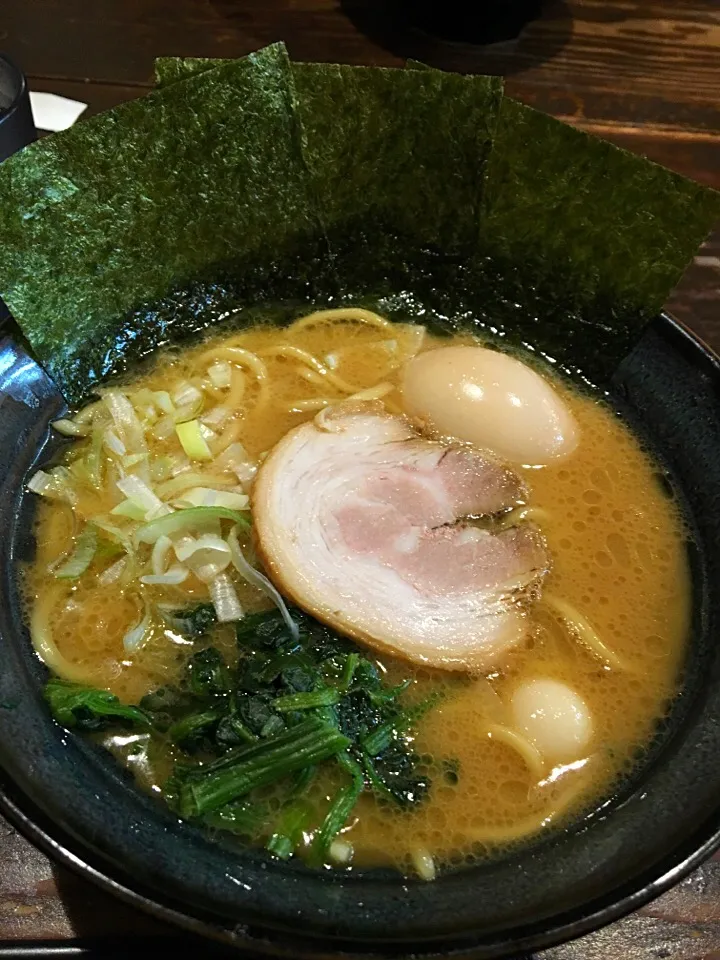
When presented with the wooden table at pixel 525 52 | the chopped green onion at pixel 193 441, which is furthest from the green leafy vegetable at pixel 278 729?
the wooden table at pixel 525 52

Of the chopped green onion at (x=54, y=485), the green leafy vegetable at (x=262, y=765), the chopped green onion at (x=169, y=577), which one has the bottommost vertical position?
the green leafy vegetable at (x=262, y=765)

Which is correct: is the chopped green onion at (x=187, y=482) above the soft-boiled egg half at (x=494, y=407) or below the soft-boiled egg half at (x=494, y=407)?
below

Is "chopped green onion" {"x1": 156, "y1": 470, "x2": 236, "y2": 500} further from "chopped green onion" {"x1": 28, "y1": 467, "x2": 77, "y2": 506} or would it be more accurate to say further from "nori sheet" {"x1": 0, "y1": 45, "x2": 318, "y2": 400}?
"nori sheet" {"x1": 0, "y1": 45, "x2": 318, "y2": 400}

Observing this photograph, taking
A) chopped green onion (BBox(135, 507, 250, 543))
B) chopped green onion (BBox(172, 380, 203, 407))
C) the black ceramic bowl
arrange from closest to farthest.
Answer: the black ceramic bowl → chopped green onion (BBox(135, 507, 250, 543)) → chopped green onion (BBox(172, 380, 203, 407))

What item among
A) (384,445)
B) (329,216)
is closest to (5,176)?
(329,216)

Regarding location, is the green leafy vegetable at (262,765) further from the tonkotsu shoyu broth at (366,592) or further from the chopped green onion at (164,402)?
the chopped green onion at (164,402)

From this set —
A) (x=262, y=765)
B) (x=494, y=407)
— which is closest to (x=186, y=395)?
(x=494, y=407)

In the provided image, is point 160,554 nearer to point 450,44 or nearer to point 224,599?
point 224,599

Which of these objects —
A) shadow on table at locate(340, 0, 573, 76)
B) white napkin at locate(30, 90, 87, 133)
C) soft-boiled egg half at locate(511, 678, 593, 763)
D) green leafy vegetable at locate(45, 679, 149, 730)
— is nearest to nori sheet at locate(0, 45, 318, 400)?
green leafy vegetable at locate(45, 679, 149, 730)
